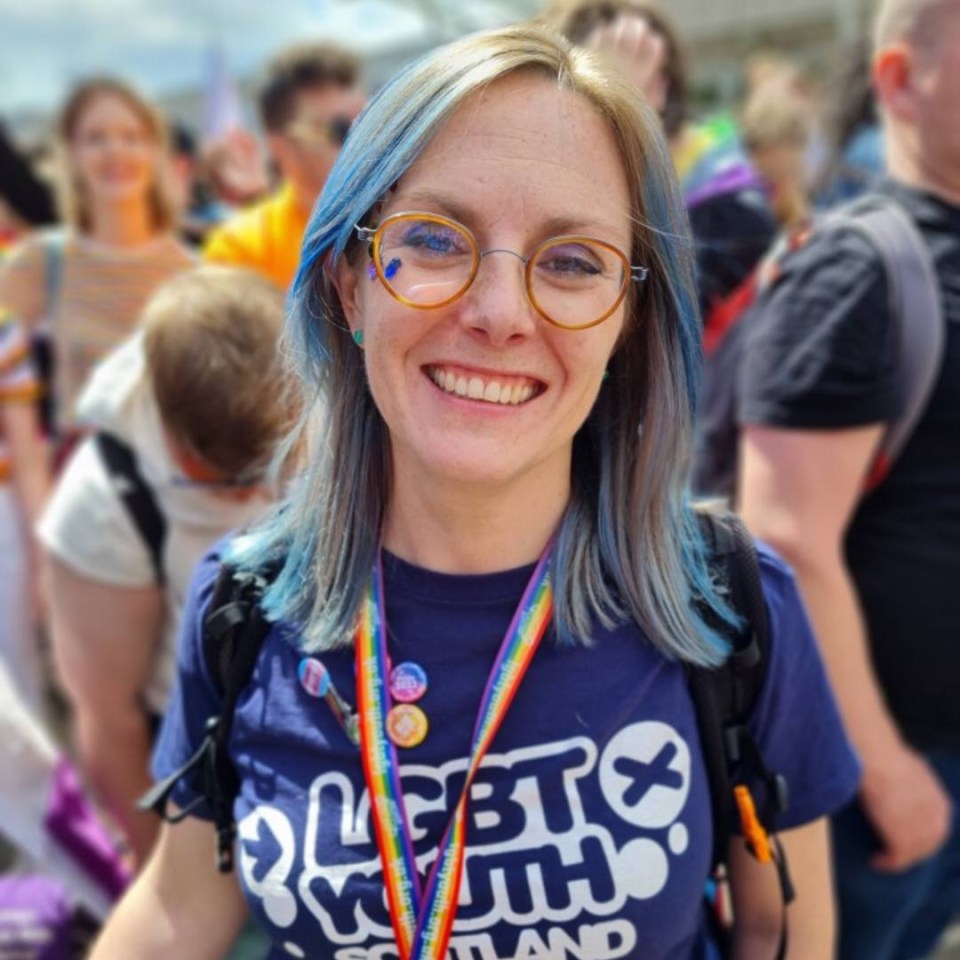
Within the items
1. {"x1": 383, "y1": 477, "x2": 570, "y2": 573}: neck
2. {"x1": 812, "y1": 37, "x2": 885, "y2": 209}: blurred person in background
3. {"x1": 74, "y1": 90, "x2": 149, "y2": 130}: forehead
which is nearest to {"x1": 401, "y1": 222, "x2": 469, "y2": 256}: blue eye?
{"x1": 383, "y1": 477, "x2": 570, "y2": 573}: neck

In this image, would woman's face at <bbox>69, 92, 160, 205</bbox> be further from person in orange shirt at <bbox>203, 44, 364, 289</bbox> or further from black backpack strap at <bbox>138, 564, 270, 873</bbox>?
black backpack strap at <bbox>138, 564, 270, 873</bbox>

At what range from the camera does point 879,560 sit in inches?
77.1

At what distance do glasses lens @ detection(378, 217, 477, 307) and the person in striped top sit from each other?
2.53m

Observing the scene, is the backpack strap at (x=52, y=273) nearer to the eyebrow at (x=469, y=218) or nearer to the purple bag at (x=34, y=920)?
the purple bag at (x=34, y=920)

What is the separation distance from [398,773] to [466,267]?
63 centimetres

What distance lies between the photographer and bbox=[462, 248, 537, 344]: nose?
116 cm

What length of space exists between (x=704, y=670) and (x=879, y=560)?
0.81 metres

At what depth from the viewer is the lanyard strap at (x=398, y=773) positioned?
1217mm

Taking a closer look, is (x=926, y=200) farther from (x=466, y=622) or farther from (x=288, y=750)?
(x=288, y=750)

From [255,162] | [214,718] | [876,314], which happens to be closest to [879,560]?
[876,314]

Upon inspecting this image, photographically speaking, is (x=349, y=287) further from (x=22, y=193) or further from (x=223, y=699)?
(x=22, y=193)

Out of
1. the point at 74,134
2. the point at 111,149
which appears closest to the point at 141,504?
the point at 111,149

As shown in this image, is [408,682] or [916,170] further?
[916,170]

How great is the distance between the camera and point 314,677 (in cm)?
133
